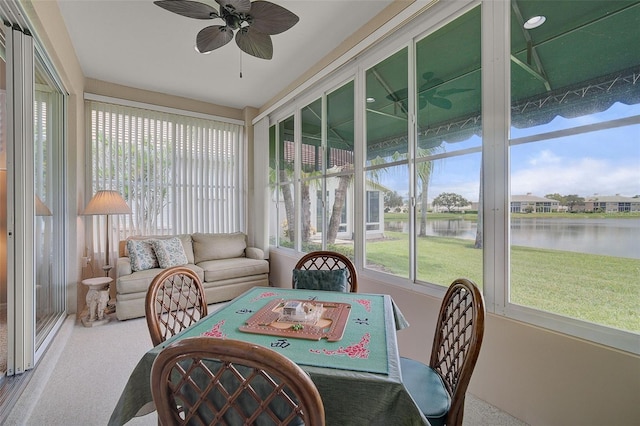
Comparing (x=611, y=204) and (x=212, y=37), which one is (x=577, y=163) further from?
(x=212, y=37)

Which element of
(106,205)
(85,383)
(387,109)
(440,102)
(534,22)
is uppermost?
(534,22)

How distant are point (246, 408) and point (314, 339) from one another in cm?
38

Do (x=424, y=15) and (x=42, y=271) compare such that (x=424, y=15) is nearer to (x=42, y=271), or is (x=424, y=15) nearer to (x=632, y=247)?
(x=632, y=247)

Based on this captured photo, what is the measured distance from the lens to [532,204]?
177 centimetres

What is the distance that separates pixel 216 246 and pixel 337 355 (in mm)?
3735

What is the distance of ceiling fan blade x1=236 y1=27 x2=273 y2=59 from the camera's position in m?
2.13

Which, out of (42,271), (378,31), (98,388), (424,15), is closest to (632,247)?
(424,15)

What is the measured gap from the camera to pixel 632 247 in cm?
143

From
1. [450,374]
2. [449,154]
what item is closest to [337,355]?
[450,374]

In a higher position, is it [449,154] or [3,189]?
[449,154]


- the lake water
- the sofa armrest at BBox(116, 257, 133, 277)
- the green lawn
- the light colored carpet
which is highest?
the lake water

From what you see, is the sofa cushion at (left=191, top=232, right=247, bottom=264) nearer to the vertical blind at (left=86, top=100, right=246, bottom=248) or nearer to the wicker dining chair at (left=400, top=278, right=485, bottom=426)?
the vertical blind at (left=86, top=100, right=246, bottom=248)

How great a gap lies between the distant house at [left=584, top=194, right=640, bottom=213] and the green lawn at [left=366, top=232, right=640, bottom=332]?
25 centimetres

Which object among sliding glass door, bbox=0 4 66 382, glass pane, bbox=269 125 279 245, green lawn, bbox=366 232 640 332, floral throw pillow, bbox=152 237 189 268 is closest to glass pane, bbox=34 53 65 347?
sliding glass door, bbox=0 4 66 382
